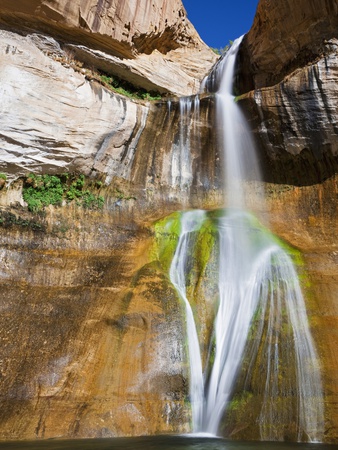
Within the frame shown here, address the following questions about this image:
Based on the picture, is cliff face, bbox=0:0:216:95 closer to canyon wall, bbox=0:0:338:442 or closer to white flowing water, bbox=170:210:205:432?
canyon wall, bbox=0:0:338:442

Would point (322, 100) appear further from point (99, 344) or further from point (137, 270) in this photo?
point (99, 344)

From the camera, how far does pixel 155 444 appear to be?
602cm

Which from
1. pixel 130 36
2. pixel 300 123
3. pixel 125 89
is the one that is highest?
pixel 130 36

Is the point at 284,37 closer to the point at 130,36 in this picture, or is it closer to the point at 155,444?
the point at 130,36

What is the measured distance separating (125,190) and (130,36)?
5492mm

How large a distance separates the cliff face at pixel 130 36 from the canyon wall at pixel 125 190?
57 millimetres

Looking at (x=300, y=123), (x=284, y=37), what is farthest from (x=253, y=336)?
(x=284, y=37)

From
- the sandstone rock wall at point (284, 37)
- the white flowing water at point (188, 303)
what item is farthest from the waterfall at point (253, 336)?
the sandstone rock wall at point (284, 37)

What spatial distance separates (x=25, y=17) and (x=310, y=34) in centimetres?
893

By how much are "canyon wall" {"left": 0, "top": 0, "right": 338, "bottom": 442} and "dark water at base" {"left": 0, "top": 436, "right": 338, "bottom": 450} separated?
0.46 meters

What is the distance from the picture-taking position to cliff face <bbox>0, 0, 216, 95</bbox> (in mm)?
12477

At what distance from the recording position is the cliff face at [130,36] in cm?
1248

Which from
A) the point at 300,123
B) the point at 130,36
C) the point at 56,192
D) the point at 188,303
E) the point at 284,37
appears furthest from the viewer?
the point at 130,36

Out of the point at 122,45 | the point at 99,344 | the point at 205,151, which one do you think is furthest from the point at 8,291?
the point at 122,45
